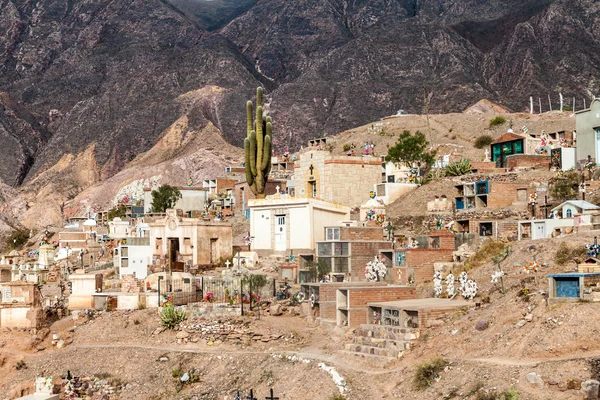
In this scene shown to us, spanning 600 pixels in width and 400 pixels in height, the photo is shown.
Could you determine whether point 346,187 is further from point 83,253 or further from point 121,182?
point 121,182

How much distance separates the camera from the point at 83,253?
5559 centimetres

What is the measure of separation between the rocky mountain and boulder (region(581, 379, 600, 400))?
3615 inches

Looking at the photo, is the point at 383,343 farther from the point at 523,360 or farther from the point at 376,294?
the point at 523,360

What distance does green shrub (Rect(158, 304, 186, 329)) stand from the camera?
3045cm

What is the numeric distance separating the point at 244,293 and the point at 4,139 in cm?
10747

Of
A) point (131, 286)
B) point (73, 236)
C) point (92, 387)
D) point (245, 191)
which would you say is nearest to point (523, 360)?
point (92, 387)

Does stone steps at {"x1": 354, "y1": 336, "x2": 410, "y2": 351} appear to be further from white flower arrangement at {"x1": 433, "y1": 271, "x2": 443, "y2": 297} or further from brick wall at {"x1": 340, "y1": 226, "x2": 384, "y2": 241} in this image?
brick wall at {"x1": 340, "y1": 226, "x2": 384, "y2": 241}

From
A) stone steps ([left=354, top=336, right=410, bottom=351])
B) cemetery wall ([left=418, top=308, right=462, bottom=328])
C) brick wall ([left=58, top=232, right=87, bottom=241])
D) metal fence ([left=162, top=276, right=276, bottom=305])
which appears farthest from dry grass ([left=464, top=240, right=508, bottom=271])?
brick wall ([left=58, top=232, right=87, bottom=241])

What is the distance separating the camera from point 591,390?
1717 cm

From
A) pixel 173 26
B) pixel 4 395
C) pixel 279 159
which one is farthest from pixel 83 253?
pixel 173 26

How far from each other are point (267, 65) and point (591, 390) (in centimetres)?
13607

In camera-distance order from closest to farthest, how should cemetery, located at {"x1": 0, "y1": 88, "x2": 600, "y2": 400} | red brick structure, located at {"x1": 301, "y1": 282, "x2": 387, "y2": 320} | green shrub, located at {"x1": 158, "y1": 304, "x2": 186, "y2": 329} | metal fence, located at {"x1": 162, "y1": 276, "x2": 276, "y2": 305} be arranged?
cemetery, located at {"x1": 0, "y1": 88, "x2": 600, "y2": 400} → red brick structure, located at {"x1": 301, "y1": 282, "x2": 387, "y2": 320} → green shrub, located at {"x1": 158, "y1": 304, "x2": 186, "y2": 329} → metal fence, located at {"x1": 162, "y1": 276, "x2": 276, "y2": 305}

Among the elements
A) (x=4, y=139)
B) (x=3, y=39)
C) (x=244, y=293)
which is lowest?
(x=244, y=293)

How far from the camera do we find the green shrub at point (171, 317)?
3045 centimetres
